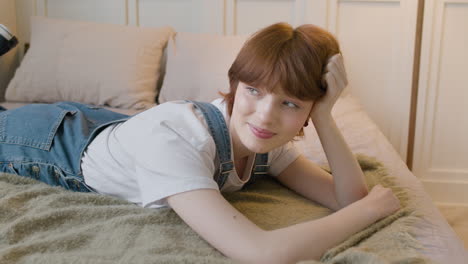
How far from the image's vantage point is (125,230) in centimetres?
94

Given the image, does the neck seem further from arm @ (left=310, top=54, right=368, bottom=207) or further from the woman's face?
arm @ (left=310, top=54, right=368, bottom=207)

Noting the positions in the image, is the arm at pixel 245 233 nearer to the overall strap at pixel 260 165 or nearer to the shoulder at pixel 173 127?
the shoulder at pixel 173 127

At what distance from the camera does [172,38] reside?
2.40 meters

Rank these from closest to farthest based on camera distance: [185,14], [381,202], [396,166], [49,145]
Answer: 1. [381,202]
2. [49,145]
3. [396,166]
4. [185,14]

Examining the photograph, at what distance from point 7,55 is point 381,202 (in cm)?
216

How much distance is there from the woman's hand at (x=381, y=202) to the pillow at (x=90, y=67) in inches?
52.6

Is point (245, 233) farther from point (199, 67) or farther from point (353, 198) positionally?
point (199, 67)

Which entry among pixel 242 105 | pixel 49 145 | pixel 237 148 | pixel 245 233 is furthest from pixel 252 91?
pixel 49 145

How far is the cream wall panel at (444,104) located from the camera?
2.45 metres

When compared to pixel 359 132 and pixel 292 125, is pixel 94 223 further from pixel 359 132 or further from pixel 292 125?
pixel 359 132

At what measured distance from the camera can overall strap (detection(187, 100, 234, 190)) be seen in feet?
3.44

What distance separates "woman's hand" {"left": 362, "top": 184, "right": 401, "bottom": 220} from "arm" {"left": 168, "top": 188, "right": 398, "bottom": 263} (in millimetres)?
137

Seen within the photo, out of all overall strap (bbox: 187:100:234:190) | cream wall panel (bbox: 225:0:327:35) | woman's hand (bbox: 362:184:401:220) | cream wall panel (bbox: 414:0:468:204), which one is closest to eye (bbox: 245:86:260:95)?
overall strap (bbox: 187:100:234:190)

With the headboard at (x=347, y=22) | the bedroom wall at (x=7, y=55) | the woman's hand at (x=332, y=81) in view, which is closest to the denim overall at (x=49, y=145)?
the woman's hand at (x=332, y=81)
